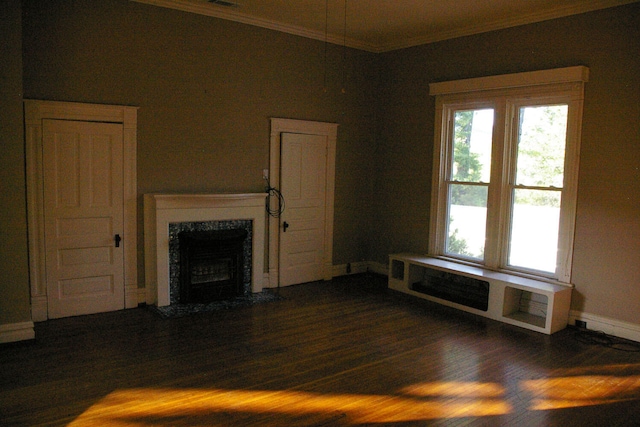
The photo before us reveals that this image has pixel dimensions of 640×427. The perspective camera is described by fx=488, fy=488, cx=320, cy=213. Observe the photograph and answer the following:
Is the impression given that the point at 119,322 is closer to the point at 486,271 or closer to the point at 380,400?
the point at 380,400

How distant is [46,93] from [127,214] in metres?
1.38

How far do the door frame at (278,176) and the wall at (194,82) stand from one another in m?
0.10

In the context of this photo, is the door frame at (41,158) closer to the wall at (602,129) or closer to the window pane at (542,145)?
the wall at (602,129)

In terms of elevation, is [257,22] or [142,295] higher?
[257,22]

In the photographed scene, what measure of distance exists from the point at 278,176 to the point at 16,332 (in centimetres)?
325

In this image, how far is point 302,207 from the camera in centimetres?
647

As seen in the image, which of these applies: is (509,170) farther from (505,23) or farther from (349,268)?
(349,268)

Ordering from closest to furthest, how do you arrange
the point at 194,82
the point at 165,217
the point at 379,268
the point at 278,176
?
the point at 165,217 → the point at 194,82 → the point at 278,176 → the point at 379,268

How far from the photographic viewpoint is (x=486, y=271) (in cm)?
561

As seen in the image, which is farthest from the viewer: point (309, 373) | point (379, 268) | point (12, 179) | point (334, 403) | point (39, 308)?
point (379, 268)

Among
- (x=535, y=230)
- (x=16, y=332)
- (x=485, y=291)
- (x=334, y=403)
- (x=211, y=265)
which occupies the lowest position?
(x=334, y=403)

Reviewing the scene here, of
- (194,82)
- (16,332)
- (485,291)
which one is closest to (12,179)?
(16,332)

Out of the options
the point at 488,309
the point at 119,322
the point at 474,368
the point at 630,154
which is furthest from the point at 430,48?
the point at 119,322

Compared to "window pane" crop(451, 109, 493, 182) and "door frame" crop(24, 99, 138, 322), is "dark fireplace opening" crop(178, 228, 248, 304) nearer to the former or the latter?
"door frame" crop(24, 99, 138, 322)
